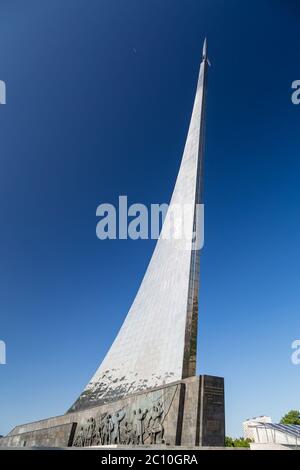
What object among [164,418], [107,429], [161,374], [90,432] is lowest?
[90,432]

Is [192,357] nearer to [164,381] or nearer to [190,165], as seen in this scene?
[164,381]

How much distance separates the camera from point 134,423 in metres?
6.82

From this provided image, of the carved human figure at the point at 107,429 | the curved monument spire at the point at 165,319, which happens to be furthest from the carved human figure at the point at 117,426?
the curved monument spire at the point at 165,319

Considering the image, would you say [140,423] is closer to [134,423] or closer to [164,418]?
[134,423]

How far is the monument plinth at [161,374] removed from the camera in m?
5.74

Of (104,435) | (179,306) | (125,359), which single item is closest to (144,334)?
(125,359)

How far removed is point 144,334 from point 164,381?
1.91m

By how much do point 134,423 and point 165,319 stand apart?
208cm

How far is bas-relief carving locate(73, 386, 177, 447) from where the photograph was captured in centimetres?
621

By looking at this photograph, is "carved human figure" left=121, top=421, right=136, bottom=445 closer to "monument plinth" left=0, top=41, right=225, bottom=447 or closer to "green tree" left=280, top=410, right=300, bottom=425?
"monument plinth" left=0, top=41, right=225, bottom=447

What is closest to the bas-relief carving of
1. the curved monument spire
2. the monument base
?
the monument base

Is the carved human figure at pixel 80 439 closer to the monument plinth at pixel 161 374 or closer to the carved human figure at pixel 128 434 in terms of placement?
the monument plinth at pixel 161 374

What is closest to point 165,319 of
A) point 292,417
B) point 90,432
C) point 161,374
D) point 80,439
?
point 161,374

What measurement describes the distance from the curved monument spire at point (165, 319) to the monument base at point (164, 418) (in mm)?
372
